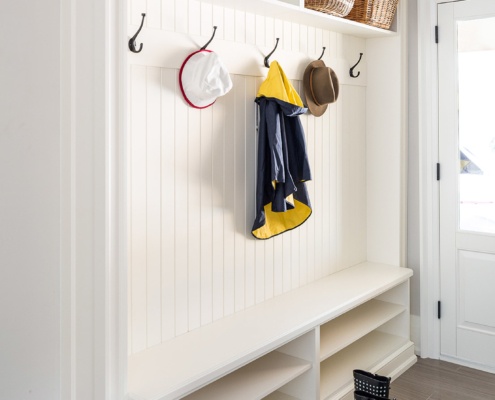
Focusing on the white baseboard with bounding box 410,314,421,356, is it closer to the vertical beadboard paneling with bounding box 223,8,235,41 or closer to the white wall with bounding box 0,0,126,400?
the vertical beadboard paneling with bounding box 223,8,235,41

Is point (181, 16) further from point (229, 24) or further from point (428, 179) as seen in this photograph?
point (428, 179)

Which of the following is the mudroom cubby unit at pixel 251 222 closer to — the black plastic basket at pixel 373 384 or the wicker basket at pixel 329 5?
the wicker basket at pixel 329 5

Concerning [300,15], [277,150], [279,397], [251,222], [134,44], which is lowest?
[279,397]

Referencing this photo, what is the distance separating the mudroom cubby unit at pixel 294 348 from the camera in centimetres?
194

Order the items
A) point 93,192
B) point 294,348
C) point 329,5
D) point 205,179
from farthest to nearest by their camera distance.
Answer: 1. point 329,5
2. point 294,348
3. point 205,179
4. point 93,192

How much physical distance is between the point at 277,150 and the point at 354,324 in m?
1.12

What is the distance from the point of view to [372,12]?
9.91 feet

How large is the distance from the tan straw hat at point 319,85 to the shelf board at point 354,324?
1.11 metres

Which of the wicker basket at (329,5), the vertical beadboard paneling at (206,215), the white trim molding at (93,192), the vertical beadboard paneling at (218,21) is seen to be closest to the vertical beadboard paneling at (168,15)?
the vertical beadboard paneling at (218,21)

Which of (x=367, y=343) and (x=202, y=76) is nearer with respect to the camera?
(x=202, y=76)

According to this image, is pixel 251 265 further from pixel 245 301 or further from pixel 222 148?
pixel 222 148

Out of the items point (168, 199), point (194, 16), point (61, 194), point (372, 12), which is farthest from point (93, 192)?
point (372, 12)

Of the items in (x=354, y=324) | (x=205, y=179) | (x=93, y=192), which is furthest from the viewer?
(x=354, y=324)

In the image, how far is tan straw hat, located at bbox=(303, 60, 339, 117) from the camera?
274 cm
